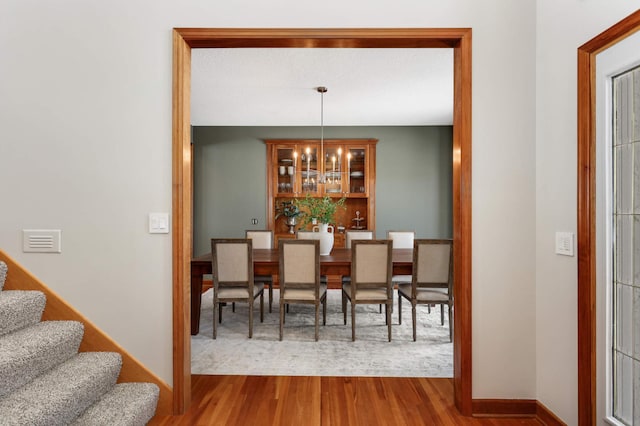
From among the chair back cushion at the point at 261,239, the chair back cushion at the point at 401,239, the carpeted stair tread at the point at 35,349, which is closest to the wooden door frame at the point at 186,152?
the carpeted stair tread at the point at 35,349

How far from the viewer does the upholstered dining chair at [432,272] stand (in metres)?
3.46

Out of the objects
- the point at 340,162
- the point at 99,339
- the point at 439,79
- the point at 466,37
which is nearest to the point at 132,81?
the point at 99,339

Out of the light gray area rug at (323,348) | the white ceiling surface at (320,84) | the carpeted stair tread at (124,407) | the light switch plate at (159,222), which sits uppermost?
the white ceiling surface at (320,84)

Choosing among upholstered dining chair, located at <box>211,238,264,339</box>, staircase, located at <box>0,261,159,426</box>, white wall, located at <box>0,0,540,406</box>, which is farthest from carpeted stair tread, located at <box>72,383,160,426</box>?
upholstered dining chair, located at <box>211,238,264,339</box>

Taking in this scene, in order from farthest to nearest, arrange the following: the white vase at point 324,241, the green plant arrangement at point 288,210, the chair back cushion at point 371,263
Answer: the green plant arrangement at point 288,210, the white vase at point 324,241, the chair back cushion at point 371,263

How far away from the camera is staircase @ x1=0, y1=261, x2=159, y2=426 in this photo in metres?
1.57

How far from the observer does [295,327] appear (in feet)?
12.5

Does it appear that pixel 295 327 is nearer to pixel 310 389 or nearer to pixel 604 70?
pixel 310 389

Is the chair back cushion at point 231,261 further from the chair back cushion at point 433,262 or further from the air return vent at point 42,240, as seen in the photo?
the chair back cushion at point 433,262

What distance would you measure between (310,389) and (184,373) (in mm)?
804

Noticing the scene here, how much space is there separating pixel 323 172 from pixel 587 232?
15.0ft

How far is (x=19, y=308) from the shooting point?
1.93m

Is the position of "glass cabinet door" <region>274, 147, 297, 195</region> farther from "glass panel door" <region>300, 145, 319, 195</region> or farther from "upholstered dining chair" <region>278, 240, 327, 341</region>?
"upholstered dining chair" <region>278, 240, 327, 341</region>

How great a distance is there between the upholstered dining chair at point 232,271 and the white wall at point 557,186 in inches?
91.1
